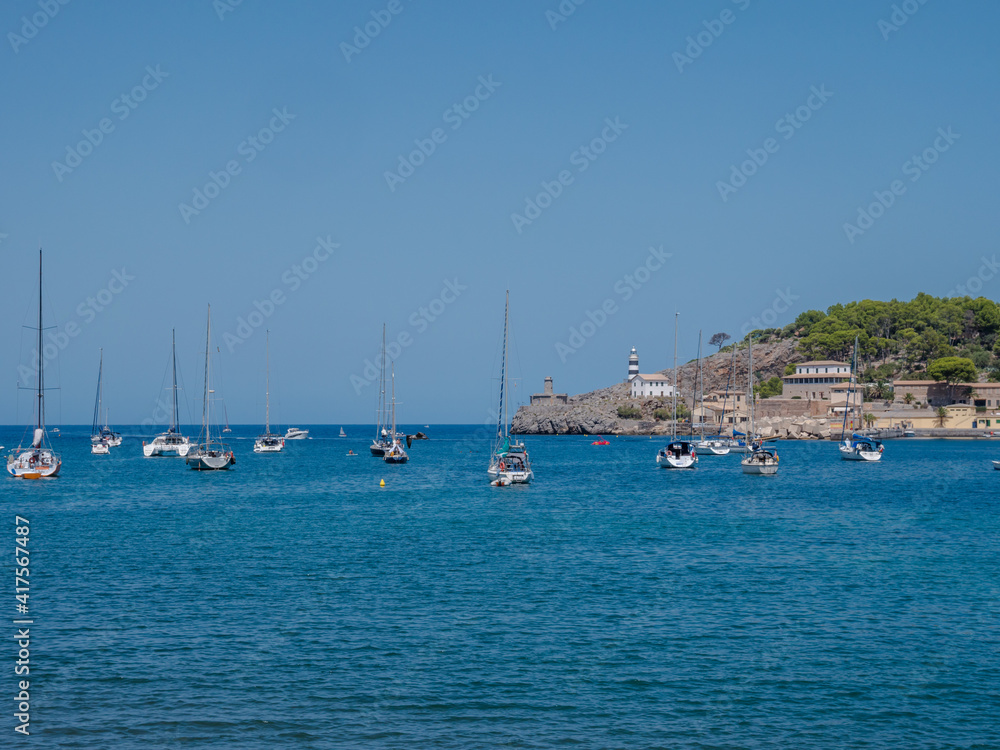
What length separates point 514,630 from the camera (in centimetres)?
1998

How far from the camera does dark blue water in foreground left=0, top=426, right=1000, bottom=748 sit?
14547 mm

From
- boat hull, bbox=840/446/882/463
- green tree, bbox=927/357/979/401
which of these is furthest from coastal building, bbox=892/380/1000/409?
boat hull, bbox=840/446/882/463

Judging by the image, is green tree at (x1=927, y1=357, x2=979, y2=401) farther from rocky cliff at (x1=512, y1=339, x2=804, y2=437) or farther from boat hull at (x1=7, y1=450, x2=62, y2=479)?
boat hull at (x1=7, y1=450, x2=62, y2=479)

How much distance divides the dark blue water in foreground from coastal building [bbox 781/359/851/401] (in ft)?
436

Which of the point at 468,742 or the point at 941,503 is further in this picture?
the point at 941,503

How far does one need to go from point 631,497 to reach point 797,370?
13253cm

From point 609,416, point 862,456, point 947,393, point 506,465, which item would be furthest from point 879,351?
point 506,465

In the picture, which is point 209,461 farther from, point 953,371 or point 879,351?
point 879,351

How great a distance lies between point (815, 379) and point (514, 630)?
16213cm

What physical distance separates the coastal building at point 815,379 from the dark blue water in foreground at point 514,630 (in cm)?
13275

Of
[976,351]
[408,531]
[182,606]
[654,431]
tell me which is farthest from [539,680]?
[976,351]

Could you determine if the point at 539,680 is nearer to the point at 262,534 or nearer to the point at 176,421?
the point at 262,534

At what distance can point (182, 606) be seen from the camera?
72.2 ft

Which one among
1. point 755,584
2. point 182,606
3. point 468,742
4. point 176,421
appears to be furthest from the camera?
point 176,421
